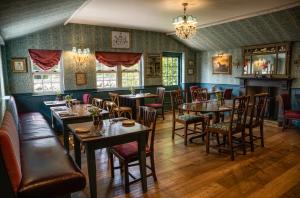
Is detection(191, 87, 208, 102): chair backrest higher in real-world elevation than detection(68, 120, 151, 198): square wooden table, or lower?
higher

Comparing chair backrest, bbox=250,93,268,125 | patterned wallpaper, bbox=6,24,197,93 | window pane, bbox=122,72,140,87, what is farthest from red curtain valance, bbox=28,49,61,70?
chair backrest, bbox=250,93,268,125

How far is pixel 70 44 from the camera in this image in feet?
18.4

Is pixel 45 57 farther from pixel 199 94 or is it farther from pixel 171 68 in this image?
pixel 171 68

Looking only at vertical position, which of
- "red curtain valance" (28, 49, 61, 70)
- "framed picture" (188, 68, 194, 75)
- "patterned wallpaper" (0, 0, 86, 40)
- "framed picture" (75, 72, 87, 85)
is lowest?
"framed picture" (75, 72, 87, 85)

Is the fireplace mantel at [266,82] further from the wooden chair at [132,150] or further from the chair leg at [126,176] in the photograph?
the chair leg at [126,176]

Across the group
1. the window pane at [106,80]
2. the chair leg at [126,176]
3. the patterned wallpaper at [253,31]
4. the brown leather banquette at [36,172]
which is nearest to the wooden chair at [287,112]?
the patterned wallpaper at [253,31]

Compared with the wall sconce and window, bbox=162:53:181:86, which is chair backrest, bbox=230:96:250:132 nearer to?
the wall sconce

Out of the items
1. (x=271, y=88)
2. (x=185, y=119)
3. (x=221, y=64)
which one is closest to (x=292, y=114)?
(x=271, y=88)

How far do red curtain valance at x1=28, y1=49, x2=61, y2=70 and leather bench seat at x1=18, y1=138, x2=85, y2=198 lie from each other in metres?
3.39

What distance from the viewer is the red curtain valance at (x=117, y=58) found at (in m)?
6.11

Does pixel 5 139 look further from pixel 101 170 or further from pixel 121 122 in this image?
pixel 101 170

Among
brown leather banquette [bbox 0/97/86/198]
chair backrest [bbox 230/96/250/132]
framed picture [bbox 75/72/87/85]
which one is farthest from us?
framed picture [bbox 75/72/87/85]

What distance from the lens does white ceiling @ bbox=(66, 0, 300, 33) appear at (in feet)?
13.1

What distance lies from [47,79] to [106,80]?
1.58 meters
